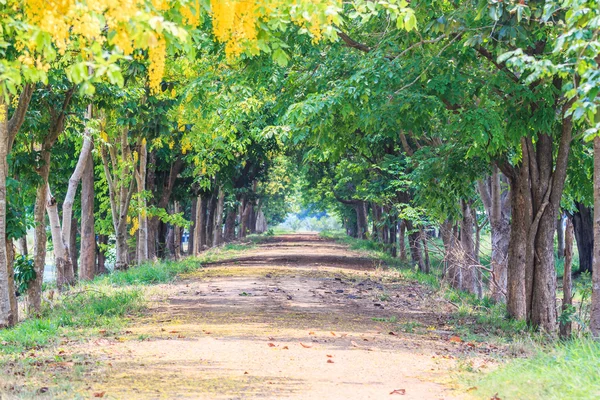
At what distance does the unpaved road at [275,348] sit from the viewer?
332 inches

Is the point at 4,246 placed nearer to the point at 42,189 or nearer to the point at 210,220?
the point at 42,189

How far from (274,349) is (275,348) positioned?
0.08 meters

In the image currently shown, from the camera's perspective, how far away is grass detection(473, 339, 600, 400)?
7.30 meters

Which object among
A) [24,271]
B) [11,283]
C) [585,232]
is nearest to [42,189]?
[24,271]

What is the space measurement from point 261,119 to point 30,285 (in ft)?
27.9

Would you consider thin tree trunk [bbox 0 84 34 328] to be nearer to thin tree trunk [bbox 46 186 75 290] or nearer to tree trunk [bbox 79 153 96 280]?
thin tree trunk [bbox 46 186 75 290]

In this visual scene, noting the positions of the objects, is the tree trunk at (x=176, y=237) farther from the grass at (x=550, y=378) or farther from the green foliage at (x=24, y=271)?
the grass at (x=550, y=378)

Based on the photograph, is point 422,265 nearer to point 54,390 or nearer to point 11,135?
point 11,135

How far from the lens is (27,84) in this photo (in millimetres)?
12898

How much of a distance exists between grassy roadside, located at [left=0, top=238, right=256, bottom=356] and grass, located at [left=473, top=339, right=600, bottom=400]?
555 centimetres

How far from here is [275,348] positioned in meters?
11.1

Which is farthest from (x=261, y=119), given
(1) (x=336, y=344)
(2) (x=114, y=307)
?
(1) (x=336, y=344)

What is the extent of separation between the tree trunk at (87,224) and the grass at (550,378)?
1841 cm

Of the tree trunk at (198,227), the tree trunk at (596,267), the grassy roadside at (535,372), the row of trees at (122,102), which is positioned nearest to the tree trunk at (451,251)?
the row of trees at (122,102)
